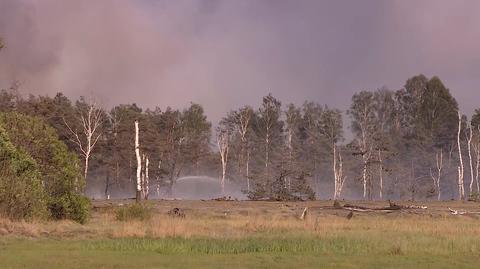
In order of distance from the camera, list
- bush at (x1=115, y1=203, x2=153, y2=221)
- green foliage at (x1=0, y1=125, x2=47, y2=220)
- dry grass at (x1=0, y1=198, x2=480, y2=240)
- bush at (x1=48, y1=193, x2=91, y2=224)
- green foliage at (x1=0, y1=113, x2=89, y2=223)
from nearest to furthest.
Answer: dry grass at (x1=0, y1=198, x2=480, y2=240)
green foliage at (x1=0, y1=125, x2=47, y2=220)
bush at (x1=48, y1=193, x2=91, y2=224)
green foliage at (x1=0, y1=113, x2=89, y2=223)
bush at (x1=115, y1=203, x2=153, y2=221)

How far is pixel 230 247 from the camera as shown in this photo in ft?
78.2

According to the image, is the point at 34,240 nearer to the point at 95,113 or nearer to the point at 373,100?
the point at 95,113

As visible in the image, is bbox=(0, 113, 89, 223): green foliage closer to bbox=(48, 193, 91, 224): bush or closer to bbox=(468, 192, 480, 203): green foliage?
bbox=(48, 193, 91, 224): bush

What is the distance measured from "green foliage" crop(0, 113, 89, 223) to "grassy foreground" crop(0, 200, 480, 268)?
2427 mm

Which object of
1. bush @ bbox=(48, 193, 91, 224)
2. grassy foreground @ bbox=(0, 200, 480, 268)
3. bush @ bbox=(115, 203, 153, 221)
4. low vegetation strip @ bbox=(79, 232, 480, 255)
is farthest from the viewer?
bush @ bbox=(115, 203, 153, 221)

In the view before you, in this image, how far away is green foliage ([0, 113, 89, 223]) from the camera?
36.7m

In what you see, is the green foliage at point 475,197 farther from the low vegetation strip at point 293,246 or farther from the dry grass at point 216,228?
the low vegetation strip at point 293,246

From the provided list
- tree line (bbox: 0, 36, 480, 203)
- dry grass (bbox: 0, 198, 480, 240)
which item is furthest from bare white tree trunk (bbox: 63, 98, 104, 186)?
dry grass (bbox: 0, 198, 480, 240)

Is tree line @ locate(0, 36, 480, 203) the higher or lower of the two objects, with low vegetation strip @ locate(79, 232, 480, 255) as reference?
higher

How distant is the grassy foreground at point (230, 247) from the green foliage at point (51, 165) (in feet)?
7.96

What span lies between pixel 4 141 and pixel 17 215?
3981mm

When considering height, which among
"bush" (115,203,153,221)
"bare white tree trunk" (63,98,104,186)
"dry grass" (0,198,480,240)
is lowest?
"dry grass" (0,198,480,240)

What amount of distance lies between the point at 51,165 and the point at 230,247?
691 inches

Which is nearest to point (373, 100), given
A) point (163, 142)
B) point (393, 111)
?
point (393, 111)
